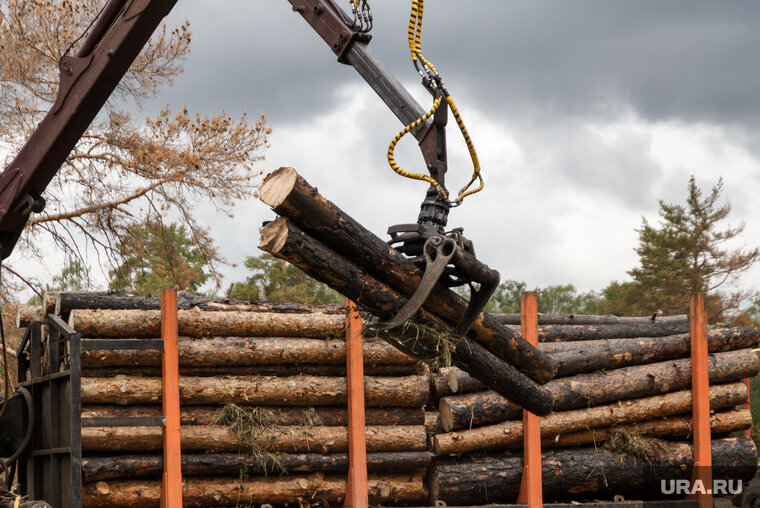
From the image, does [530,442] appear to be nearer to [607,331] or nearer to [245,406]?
[607,331]

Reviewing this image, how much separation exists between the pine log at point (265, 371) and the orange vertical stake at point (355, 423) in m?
0.27

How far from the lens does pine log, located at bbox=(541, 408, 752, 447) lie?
25.1 feet

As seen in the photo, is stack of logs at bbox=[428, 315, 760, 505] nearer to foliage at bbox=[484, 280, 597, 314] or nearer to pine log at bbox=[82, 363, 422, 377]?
pine log at bbox=[82, 363, 422, 377]

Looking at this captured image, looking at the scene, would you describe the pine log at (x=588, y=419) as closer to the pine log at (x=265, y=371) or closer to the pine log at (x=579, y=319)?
the pine log at (x=265, y=371)

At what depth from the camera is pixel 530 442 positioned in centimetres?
732

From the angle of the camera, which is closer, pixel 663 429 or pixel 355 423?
pixel 355 423

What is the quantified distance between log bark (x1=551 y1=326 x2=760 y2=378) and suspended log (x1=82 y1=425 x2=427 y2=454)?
154cm

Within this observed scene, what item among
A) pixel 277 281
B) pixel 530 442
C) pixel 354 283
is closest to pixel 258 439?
pixel 530 442

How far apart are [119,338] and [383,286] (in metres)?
2.82

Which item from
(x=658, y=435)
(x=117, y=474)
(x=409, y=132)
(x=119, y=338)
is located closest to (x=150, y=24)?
(x=119, y=338)

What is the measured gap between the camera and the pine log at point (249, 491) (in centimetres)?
664

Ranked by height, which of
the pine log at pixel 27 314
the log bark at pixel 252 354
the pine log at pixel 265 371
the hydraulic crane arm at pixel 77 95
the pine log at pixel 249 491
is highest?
the hydraulic crane arm at pixel 77 95

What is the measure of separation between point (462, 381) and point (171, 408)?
8.02 ft

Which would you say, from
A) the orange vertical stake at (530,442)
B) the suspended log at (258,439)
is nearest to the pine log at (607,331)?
the orange vertical stake at (530,442)
